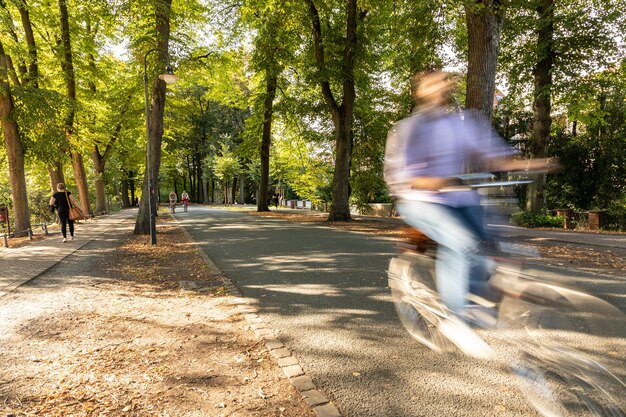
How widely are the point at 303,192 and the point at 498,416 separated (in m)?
30.3

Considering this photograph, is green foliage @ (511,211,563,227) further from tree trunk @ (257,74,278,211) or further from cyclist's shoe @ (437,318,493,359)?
cyclist's shoe @ (437,318,493,359)

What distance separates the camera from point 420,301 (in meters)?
3.91

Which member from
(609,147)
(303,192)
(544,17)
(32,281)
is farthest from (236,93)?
(609,147)

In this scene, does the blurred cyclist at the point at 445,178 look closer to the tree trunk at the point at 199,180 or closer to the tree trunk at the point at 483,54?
the tree trunk at the point at 483,54

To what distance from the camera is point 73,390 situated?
2969mm

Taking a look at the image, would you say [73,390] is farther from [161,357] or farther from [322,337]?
[322,337]

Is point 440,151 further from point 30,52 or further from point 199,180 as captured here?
point 199,180

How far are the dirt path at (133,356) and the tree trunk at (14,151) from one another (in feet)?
33.8

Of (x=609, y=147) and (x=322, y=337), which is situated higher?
(x=609, y=147)

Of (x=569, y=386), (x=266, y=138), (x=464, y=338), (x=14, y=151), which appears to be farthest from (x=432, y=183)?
(x=266, y=138)

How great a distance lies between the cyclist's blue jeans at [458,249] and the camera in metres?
3.33

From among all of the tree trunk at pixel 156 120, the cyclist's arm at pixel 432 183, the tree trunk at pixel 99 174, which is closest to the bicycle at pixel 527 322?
the cyclist's arm at pixel 432 183

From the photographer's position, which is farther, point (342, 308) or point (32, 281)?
point (32, 281)

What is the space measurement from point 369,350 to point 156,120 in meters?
12.6
